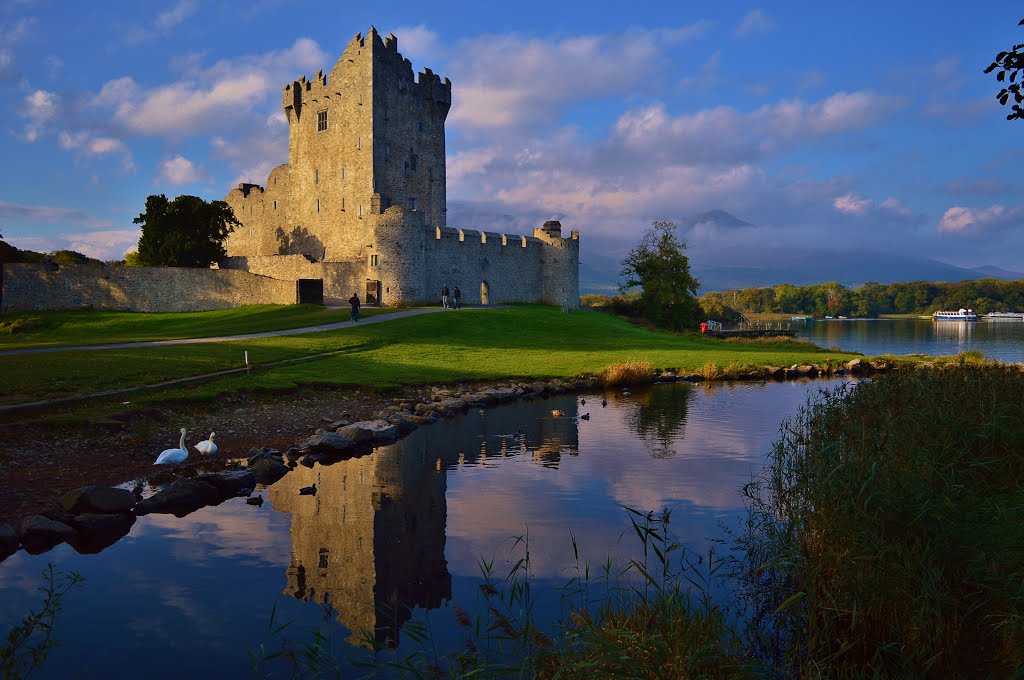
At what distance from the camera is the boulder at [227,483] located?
501 inches

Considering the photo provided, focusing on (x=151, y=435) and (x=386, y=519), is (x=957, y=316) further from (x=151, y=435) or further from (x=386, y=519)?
(x=151, y=435)

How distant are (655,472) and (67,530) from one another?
1061 cm

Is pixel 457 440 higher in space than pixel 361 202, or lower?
lower

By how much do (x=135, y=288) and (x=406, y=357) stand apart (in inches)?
1186

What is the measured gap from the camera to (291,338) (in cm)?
3031

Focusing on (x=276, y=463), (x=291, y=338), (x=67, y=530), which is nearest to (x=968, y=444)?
(x=276, y=463)

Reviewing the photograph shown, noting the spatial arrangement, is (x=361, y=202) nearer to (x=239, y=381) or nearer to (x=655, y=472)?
(x=239, y=381)

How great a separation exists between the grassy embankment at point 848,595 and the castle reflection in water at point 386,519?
1212mm

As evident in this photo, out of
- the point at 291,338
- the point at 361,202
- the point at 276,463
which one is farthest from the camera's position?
the point at 361,202

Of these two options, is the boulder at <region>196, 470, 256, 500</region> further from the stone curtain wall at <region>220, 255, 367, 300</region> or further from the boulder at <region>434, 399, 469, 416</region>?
the stone curtain wall at <region>220, 255, 367, 300</region>

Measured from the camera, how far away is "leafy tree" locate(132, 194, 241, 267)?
189ft

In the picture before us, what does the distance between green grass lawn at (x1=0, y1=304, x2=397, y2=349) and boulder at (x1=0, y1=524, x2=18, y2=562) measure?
22.9 metres

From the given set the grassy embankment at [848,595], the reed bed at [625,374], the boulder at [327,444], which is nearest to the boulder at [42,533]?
the boulder at [327,444]

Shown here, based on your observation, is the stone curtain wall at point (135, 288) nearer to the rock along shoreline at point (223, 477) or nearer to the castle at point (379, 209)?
the castle at point (379, 209)
